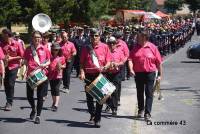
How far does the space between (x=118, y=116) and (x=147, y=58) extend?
4.78ft

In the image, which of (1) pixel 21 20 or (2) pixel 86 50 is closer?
(2) pixel 86 50

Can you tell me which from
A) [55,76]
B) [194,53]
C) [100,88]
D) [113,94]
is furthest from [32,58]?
[194,53]

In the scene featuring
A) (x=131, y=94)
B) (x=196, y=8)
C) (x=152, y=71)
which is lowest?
(x=196, y=8)

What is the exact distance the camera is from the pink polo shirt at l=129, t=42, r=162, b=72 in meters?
11.1

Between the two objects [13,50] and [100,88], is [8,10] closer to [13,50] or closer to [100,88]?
[13,50]

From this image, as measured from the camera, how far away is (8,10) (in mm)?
39562

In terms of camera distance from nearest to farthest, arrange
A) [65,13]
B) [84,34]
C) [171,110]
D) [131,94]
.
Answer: [171,110] → [131,94] → [84,34] → [65,13]

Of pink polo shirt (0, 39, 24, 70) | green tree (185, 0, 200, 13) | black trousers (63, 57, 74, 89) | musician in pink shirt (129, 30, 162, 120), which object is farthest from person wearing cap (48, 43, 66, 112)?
green tree (185, 0, 200, 13)

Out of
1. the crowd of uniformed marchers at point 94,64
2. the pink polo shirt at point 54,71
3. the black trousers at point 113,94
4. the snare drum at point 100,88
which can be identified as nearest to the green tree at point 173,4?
the pink polo shirt at point 54,71

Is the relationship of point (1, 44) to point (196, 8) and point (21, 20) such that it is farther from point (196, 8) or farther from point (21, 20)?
point (196, 8)

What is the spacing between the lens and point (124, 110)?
41.1 feet

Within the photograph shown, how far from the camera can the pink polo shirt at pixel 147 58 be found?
36.6 ft

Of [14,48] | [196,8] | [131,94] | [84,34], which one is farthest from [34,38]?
[196,8]

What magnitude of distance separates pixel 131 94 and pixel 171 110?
278 centimetres
